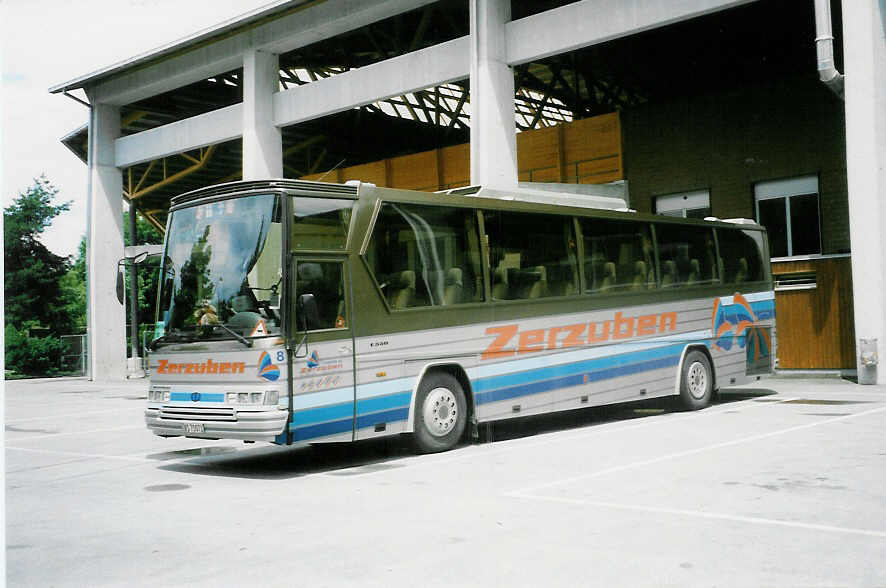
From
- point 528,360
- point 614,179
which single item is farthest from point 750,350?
point 614,179

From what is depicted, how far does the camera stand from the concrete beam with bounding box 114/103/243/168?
2919cm

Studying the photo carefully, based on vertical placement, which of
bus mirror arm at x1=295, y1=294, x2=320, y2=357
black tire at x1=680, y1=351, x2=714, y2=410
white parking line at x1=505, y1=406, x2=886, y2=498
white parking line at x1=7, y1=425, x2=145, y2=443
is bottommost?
white parking line at x1=7, y1=425, x2=145, y2=443

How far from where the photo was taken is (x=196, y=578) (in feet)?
18.7

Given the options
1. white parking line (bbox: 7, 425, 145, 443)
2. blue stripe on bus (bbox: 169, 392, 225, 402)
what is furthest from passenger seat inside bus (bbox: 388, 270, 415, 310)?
white parking line (bbox: 7, 425, 145, 443)

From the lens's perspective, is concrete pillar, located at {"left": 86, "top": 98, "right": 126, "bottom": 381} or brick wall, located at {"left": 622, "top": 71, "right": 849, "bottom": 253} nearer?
brick wall, located at {"left": 622, "top": 71, "right": 849, "bottom": 253}

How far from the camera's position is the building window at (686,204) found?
78.5 feet

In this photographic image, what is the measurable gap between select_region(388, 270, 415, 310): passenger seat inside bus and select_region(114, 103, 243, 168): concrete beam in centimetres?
1896

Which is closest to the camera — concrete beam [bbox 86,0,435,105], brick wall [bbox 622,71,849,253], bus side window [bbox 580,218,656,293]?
bus side window [bbox 580,218,656,293]

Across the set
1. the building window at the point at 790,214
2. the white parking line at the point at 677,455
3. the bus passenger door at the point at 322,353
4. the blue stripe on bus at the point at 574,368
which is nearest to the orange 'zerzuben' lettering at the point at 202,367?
the bus passenger door at the point at 322,353

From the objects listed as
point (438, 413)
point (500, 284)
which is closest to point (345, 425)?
point (438, 413)

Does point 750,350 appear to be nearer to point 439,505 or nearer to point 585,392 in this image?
point 585,392

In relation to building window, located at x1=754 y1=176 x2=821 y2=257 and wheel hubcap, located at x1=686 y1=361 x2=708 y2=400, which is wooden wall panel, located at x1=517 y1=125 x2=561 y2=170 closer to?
building window, located at x1=754 y1=176 x2=821 y2=257

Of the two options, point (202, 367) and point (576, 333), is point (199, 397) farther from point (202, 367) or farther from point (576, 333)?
point (576, 333)

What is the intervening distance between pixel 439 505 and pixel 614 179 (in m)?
18.8
